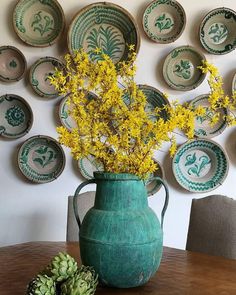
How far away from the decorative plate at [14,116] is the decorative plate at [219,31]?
108 centimetres

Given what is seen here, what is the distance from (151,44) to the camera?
2340 millimetres

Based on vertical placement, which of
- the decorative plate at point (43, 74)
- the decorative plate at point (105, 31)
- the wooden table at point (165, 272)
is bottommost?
the wooden table at point (165, 272)

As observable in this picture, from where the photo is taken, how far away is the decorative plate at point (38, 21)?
2336mm

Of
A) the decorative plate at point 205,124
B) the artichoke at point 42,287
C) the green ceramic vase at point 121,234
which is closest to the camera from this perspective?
the artichoke at point 42,287

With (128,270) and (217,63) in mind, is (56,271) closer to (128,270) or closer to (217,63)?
(128,270)

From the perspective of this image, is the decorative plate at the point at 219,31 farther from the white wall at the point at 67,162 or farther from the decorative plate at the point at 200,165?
the decorative plate at the point at 200,165

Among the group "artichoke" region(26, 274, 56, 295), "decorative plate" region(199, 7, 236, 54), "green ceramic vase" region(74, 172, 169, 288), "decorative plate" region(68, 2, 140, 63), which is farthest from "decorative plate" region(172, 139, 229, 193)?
"artichoke" region(26, 274, 56, 295)

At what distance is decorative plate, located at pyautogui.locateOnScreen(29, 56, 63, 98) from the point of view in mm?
2332

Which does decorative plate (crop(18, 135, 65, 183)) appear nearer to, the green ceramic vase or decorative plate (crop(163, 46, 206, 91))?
decorative plate (crop(163, 46, 206, 91))

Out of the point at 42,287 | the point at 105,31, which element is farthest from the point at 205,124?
the point at 42,287

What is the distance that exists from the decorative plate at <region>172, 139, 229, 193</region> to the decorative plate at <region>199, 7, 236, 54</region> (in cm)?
53

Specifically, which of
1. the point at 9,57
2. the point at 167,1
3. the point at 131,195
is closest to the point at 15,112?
the point at 9,57

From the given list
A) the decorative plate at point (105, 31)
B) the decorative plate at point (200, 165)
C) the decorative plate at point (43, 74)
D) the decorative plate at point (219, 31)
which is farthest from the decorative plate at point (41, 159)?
the decorative plate at point (219, 31)

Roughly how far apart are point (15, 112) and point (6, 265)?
1233 mm
